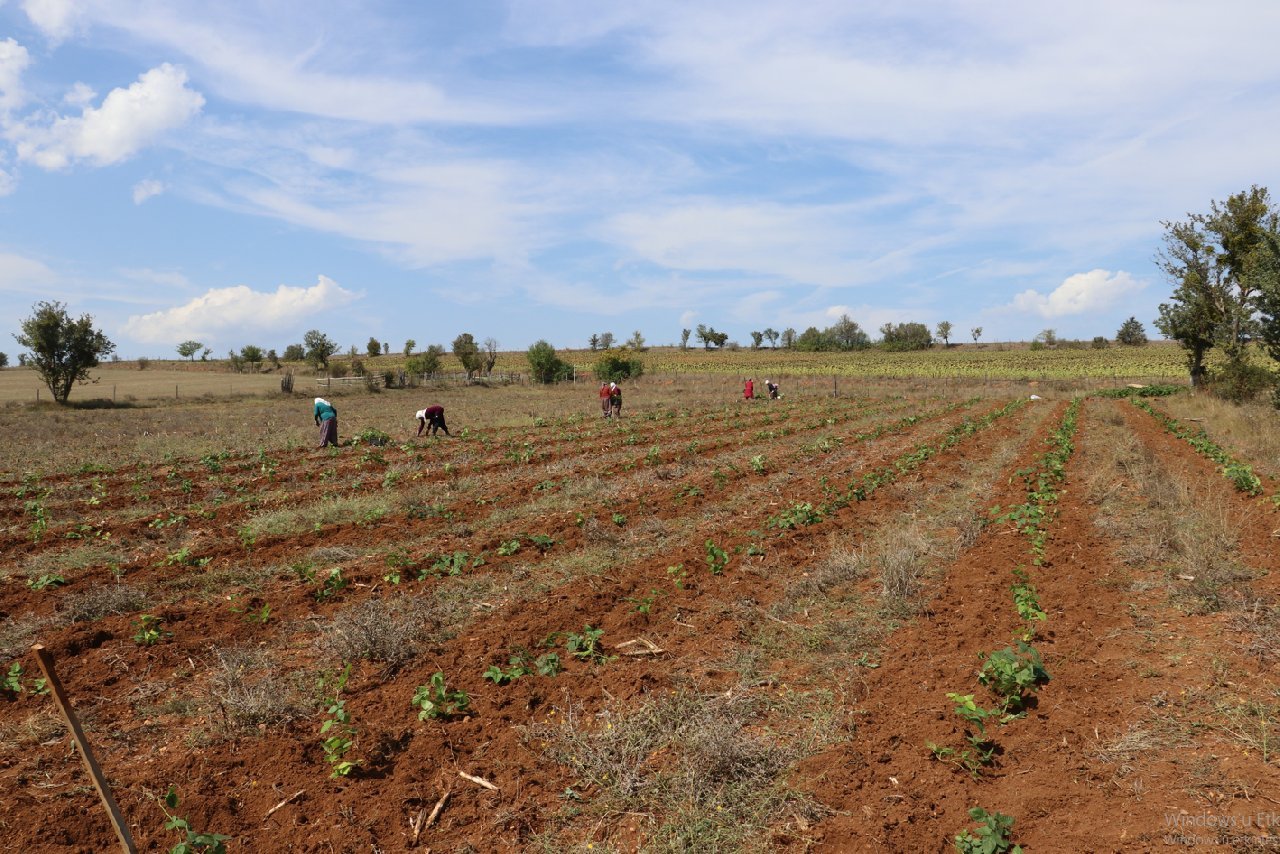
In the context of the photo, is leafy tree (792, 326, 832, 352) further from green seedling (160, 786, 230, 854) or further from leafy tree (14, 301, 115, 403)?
green seedling (160, 786, 230, 854)

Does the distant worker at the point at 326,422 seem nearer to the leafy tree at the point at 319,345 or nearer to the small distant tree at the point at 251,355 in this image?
the leafy tree at the point at 319,345

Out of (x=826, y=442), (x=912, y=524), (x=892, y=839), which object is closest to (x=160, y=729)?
(x=892, y=839)

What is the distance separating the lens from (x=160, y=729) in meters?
5.32

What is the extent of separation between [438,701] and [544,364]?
58.1 m

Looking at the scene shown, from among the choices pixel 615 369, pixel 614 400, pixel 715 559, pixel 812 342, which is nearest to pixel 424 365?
pixel 615 369

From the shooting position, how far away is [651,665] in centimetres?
616

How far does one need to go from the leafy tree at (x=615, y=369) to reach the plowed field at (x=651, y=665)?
45.9 meters

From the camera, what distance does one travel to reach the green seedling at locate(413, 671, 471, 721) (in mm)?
5316

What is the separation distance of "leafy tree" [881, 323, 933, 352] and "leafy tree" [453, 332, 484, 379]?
81216 mm

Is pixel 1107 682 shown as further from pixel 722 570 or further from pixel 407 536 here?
pixel 407 536

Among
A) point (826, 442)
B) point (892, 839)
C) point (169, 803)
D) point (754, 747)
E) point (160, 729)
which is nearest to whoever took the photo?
point (892, 839)

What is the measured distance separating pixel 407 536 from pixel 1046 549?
912 cm

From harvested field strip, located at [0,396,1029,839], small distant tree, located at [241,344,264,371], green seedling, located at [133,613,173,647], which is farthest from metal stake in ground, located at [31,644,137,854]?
small distant tree, located at [241,344,264,371]

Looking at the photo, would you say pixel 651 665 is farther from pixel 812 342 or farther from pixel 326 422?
pixel 812 342
